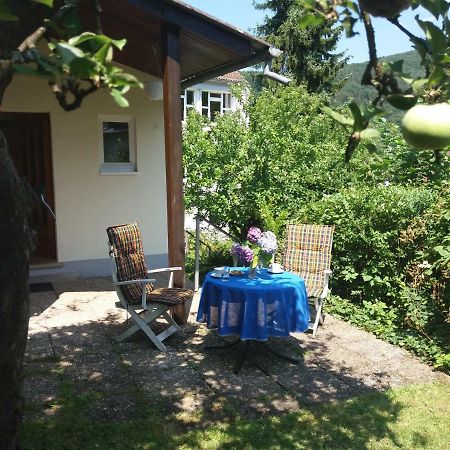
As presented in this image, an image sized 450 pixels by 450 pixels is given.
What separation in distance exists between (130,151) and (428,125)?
27.8 ft

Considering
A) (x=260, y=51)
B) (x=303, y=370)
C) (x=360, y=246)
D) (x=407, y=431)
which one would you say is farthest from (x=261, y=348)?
(x=260, y=51)

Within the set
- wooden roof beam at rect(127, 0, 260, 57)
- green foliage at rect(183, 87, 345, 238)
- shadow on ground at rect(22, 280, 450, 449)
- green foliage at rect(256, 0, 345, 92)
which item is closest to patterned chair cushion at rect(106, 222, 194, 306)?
shadow on ground at rect(22, 280, 450, 449)

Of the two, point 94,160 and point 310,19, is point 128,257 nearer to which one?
point 94,160

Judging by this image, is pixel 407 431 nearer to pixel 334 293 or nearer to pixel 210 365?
pixel 210 365

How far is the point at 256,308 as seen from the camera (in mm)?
4926

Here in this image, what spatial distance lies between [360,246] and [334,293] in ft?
2.89

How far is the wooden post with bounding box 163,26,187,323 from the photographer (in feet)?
19.2

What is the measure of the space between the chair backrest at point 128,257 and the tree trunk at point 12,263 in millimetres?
2864

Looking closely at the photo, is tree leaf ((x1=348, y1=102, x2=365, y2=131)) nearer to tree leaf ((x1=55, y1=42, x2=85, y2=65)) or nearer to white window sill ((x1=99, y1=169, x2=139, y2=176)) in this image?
tree leaf ((x1=55, y1=42, x2=85, y2=65))

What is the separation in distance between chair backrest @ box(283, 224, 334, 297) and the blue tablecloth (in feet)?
4.46

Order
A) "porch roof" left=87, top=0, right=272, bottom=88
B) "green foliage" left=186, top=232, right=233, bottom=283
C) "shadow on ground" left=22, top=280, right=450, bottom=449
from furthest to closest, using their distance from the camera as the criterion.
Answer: "green foliage" left=186, top=232, right=233, bottom=283
"porch roof" left=87, top=0, right=272, bottom=88
"shadow on ground" left=22, top=280, right=450, bottom=449

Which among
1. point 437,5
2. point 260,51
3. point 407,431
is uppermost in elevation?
point 260,51

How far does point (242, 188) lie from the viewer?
A: 8.67 m

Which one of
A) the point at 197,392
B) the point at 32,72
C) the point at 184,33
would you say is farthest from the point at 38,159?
the point at 32,72
